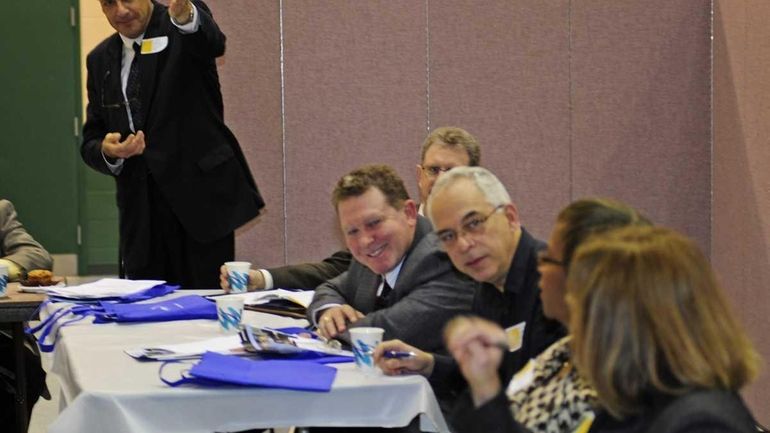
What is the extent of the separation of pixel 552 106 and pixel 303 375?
3629 millimetres

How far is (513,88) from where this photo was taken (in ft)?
18.6

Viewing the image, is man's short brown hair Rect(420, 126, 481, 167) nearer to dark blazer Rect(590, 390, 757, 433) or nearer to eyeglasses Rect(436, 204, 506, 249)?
eyeglasses Rect(436, 204, 506, 249)

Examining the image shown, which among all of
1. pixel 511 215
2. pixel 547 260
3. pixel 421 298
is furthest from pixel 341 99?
pixel 547 260

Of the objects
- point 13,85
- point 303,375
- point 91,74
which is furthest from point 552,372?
point 13,85

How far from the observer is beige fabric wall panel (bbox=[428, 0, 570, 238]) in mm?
5594

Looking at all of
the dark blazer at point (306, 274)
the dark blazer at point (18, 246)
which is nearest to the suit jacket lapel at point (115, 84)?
the dark blazer at point (18, 246)

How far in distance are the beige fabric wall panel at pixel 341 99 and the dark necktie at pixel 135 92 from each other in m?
1.25

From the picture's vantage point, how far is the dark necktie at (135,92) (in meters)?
4.35

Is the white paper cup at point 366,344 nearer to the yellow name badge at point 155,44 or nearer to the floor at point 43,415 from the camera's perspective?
the yellow name badge at point 155,44

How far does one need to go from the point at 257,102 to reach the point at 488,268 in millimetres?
3148

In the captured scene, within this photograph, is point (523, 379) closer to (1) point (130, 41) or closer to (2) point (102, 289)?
(2) point (102, 289)

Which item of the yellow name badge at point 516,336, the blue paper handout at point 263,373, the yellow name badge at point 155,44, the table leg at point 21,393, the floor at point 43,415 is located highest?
the yellow name badge at point 155,44

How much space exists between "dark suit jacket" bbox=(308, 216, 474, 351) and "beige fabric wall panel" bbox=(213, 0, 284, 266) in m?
2.42

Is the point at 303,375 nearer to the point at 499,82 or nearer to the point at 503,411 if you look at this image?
the point at 503,411
